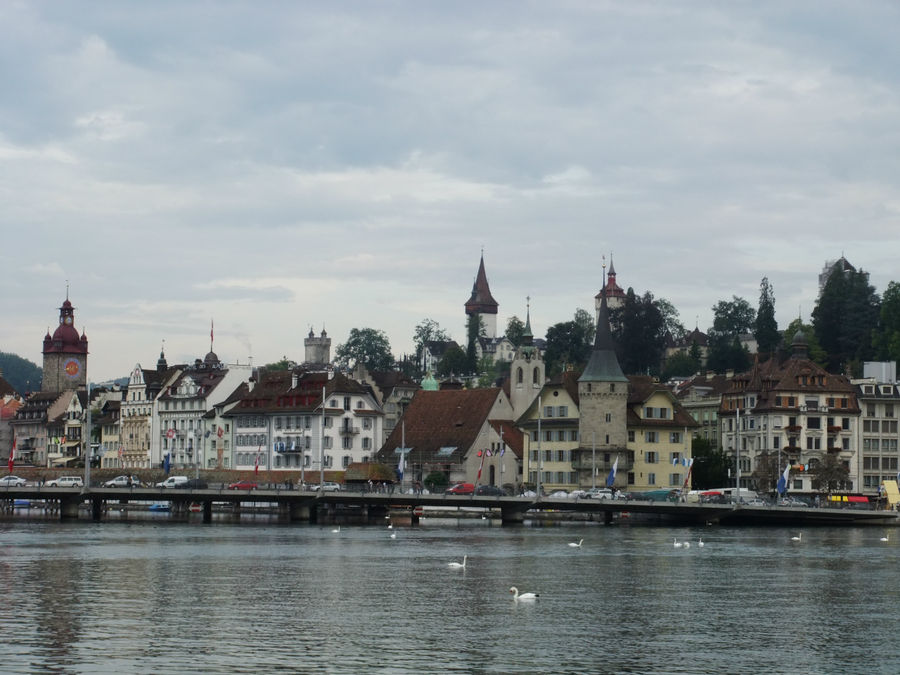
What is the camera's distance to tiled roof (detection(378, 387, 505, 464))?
161 m

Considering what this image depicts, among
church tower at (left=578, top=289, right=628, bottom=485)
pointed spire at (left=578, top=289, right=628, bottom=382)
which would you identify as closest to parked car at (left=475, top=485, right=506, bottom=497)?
→ church tower at (left=578, top=289, right=628, bottom=485)

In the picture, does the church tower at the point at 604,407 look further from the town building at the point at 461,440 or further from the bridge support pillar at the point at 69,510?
the bridge support pillar at the point at 69,510

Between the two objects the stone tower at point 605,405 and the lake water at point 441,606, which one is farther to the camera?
the stone tower at point 605,405

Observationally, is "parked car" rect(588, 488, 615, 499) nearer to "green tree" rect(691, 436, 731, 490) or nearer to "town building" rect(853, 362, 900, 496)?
"green tree" rect(691, 436, 731, 490)

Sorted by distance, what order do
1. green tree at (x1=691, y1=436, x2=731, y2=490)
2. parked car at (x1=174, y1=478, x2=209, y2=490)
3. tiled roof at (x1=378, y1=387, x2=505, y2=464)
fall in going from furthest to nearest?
tiled roof at (x1=378, y1=387, x2=505, y2=464) < green tree at (x1=691, y1=436, x2=731, y2=490) < parked car at (x1=174, y1=478, x2=209, y2=490)

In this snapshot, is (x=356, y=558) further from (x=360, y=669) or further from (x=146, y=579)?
(x=360, y=669)

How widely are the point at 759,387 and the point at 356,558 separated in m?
85.4

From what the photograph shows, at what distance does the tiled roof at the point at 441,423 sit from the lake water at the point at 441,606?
53.7m

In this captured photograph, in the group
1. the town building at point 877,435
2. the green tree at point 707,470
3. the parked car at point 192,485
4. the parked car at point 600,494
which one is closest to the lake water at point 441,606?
the parked car at point 600,494

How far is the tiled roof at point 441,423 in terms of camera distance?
161 meters

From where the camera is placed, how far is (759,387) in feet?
546

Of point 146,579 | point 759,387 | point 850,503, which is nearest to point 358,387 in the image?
point 759,387

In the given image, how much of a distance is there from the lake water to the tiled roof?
53.7 meters

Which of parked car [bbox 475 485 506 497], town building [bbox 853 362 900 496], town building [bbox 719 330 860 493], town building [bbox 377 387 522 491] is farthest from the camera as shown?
town building [bbox 853 362 900 496]
